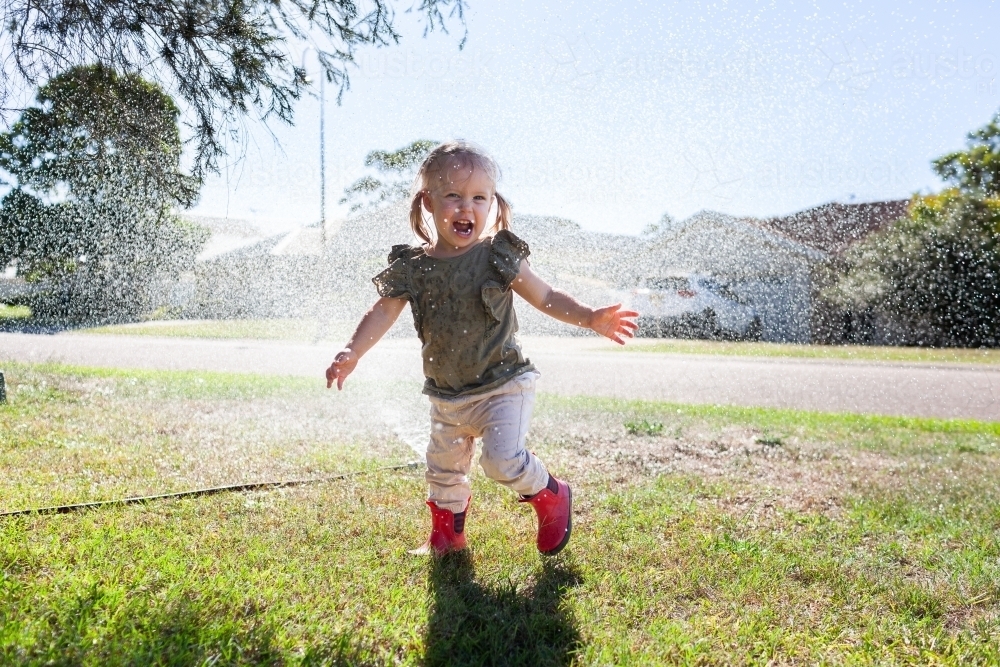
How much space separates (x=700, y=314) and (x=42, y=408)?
15573 millimetres

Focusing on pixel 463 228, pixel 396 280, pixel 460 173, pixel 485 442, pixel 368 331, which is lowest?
pixel 485 442

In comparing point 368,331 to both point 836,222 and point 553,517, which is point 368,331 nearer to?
point 553,517

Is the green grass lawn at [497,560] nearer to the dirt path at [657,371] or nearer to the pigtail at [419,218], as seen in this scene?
the pigtail at [419,218]

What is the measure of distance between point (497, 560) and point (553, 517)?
24 centimetres

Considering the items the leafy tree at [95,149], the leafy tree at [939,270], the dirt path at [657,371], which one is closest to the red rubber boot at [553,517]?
the leafy tree at [95,149]

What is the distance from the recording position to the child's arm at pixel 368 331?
101 inches

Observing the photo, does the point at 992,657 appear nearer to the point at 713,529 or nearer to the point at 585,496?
the point at 713,529

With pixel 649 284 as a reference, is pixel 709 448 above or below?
below

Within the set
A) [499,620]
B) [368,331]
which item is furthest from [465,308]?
[499,620]

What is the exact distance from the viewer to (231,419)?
5.35m

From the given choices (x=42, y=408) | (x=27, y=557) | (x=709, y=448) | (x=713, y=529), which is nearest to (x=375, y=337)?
(x=27, y=557)

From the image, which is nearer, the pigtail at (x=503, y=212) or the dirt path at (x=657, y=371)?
the pigtail at (x=503, y=212)

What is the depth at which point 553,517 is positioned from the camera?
2.67 m

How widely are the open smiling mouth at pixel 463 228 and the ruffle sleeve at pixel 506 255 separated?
93 mm
